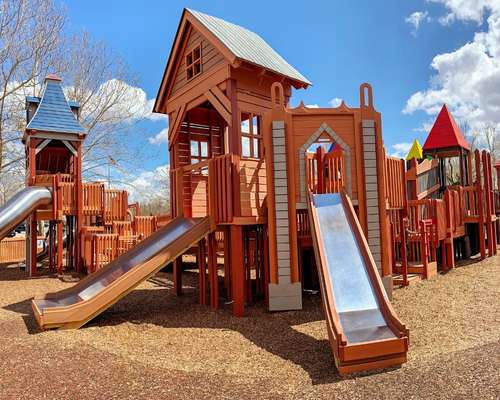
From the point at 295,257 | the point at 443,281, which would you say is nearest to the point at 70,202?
the point at 295,257

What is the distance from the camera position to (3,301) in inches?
463

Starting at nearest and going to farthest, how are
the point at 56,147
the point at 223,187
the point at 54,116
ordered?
the point at 223,187
the point at 54,116
the point at 56,147

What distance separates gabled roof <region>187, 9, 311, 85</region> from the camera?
10.4m

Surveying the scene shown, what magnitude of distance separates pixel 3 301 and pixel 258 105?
8462 mm

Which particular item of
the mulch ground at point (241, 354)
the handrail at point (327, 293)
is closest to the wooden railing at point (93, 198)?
the mulch ground at point (241, 354)

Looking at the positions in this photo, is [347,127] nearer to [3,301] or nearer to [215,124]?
[215,124]

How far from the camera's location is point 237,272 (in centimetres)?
948

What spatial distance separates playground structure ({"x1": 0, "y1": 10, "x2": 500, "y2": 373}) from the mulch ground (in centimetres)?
50

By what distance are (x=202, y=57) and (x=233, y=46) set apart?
1.36 meters

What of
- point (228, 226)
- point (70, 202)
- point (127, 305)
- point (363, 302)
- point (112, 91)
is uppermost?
point (112, 91)

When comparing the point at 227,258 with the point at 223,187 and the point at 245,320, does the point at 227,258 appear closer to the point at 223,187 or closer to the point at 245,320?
the point at 223,187

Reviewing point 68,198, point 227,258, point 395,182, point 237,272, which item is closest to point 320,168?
point 395,182

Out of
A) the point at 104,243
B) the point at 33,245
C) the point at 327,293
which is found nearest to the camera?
the point at 327,293

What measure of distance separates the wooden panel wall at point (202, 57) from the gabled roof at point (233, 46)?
0.24 m
